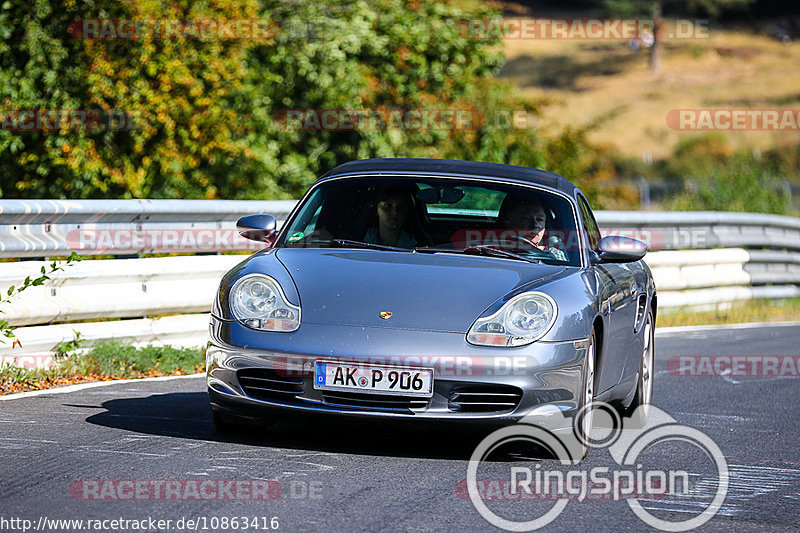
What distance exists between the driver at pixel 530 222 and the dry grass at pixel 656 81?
210 ft

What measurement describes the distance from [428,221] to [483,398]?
5.86ft

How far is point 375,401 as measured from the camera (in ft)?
19.4

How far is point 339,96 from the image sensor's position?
21.1m

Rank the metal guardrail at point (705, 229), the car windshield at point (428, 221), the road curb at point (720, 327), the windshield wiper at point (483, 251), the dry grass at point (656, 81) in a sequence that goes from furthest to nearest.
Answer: the dry grass at point (656, 81)
the metal guardrail at point (705, 229)
the road curb at point (720, 327)
the car windshield at point (428, 221)
the windshield wiper at point (483, 251)

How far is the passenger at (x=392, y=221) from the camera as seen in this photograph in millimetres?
6998

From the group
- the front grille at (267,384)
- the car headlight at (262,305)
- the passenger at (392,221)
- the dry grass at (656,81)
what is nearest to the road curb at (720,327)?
the passenger at (392,221)

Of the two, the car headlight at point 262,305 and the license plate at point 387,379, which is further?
the car headlight at point 262,305

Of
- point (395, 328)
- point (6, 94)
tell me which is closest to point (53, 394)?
point (395, 328)

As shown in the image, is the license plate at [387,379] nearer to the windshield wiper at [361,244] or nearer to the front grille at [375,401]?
the front grille at [375,401]

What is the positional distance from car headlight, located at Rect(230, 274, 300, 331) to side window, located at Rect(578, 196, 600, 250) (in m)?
1.99

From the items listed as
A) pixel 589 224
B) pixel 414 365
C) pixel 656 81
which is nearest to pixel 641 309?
pixel 589 224

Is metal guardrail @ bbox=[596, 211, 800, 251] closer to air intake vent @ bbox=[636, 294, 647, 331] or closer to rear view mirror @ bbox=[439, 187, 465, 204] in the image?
air intake vent @ bbox=[636, 294, 647, 331]

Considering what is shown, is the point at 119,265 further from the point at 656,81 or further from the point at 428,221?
the point at 656,81

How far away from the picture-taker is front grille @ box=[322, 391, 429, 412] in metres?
5.88
